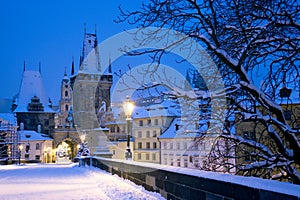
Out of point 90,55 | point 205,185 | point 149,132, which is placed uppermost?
point 90,55

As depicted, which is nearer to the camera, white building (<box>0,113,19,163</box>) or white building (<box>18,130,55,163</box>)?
white building (<box>0,113,19,163</box>)

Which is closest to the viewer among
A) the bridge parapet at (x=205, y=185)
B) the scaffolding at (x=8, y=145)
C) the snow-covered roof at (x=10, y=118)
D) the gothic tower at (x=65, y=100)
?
the bridge parapet at (x=205, y=185)

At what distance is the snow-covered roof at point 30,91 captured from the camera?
7019 cm

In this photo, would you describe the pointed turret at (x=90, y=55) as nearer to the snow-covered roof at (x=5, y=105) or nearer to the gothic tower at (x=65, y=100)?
the gothic tower at (x=65, y=100)

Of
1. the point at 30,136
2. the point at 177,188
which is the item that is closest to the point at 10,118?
the point at 30,136

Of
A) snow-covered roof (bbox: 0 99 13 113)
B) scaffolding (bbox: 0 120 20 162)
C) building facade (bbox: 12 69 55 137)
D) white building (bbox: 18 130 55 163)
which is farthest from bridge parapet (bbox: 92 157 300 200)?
snow-covered roof (bbox: 0 99 13 113)

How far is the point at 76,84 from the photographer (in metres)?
88.9

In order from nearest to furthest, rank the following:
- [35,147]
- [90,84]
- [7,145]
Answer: [7,145] → [35,147] → [90,84]

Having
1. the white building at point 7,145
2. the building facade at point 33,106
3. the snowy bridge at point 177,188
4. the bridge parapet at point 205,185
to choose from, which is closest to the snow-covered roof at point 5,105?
the building facade at point 33,106

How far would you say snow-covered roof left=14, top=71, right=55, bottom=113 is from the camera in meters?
70.2

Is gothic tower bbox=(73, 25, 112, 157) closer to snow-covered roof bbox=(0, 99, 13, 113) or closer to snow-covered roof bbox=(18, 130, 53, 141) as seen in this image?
snow-covered roof bbox=(0, 99, 13, 113)

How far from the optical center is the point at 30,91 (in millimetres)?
71562

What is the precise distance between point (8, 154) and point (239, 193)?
48.9m

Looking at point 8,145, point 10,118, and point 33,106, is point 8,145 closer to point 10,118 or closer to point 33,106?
point 10,118
